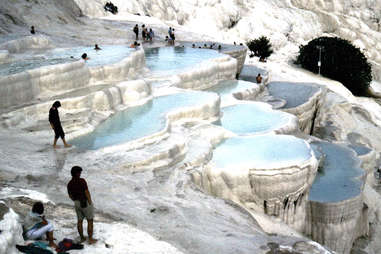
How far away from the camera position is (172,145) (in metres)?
8.41

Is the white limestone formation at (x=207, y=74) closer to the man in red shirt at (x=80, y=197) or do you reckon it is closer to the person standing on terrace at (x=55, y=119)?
the person standing on terrace at (x=55, y=119)

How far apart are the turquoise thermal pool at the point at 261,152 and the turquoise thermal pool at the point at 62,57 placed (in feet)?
16.3

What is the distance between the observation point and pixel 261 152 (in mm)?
9273

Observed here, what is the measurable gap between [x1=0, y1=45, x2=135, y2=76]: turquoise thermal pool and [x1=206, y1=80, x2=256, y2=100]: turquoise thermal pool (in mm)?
3326

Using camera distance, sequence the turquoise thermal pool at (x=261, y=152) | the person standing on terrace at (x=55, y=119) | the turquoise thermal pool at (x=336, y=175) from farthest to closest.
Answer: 1. the turquoise thermal pool at (x=336, y=175)
2. the turquoise thermal pool at (x=261, y=152)
3. the person standing on terrace at (x=55, y=119)

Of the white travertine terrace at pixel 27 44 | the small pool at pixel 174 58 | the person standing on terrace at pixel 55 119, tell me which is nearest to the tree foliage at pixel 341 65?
the small pool at pixel 174 58

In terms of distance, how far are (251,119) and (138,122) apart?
342cm

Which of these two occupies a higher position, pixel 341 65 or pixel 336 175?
pixel 341 65

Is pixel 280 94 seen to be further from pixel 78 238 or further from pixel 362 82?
pixel 78 238

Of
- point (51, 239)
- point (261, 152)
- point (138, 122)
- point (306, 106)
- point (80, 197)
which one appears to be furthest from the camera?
point (306, 106)

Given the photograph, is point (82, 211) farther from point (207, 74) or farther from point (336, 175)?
point (207, 74)

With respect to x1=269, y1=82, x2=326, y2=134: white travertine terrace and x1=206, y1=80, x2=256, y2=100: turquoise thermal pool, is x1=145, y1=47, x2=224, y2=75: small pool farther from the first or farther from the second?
x1=269, y1=82, x2=326, y2=134: white travertine terrace

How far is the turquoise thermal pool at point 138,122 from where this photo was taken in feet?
28.6

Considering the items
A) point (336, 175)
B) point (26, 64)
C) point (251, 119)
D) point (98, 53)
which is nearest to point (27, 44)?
point (98, 53)
